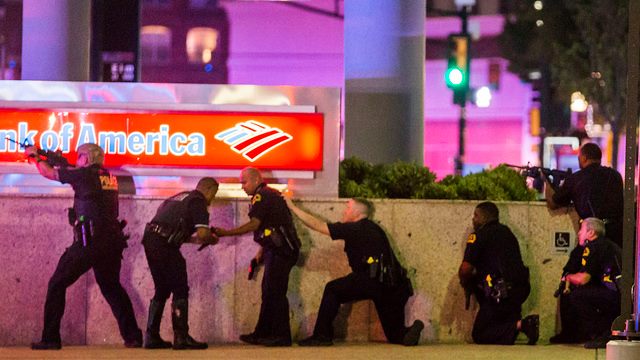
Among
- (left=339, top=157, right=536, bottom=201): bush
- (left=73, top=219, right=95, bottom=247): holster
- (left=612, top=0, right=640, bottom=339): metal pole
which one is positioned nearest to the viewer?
(left=612, top=0, right=640, bottom=339): metal pole

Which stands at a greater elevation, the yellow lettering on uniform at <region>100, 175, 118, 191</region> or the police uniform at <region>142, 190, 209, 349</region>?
the yellow lettering on uniform at <region>100, 175, 118, 191</region>

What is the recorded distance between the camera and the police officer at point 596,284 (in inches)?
503

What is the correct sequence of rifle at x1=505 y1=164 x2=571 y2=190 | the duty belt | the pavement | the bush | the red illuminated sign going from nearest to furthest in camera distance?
1. the pavement
2. the duty belt
3. the red illuminated sign
4. rifle at x1=505 y1=164 x2=571 y2=190
5. the bush

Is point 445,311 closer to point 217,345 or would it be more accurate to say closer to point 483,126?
point 217,345

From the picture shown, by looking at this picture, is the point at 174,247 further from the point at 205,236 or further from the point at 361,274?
the point at 361,274

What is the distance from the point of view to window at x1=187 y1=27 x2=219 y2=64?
50250mm

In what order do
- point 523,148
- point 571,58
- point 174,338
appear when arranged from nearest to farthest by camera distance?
1. point 174,338
2. point 571,58
3. point 523,148

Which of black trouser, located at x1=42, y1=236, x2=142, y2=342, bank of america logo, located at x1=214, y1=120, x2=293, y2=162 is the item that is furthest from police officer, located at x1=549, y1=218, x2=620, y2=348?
black trouser, located at x1=42, y1=236, x2=142, y2=342

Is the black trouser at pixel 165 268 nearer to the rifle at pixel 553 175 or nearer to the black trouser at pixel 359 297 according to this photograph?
the black trouser at pixel 359 297

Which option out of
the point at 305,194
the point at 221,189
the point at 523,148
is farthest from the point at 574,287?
the point at 523,148

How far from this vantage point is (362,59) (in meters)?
17.0

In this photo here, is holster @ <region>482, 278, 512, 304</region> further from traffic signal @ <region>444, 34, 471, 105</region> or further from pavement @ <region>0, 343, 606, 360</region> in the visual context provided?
traffic signal @ <region>444, 34, 471, 105</region>

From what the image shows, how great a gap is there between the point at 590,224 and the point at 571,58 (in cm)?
2507

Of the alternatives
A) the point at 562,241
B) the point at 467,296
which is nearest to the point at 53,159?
the point at 467,296
